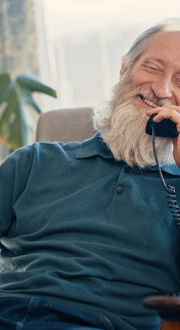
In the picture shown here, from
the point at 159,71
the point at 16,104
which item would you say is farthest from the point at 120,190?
the point at 16,104

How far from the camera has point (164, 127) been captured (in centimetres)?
117

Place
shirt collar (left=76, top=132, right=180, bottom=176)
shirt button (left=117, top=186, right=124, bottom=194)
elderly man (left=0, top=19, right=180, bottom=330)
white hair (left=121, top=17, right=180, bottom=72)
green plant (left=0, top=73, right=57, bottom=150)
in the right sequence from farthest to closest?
1. green plant (left=0, top=73, right=57, bottom=150)
2. white hair (left=121, top=17, right=180, bottom=72)
3. shirt collar (left=76, top=132, right=180, bottom=176)
4. shirt button (left=117, top=186, right=124, bottom=194)
5. elderly man (left=0, top=19, right=180, bottom=330)

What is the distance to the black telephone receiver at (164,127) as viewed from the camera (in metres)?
1.17

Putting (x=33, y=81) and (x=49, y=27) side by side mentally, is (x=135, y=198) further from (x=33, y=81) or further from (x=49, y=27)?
(x=49, y=27)

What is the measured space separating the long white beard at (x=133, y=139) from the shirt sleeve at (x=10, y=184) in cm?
30

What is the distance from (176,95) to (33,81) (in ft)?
3.97

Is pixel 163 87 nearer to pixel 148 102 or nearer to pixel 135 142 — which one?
pixel 148 102

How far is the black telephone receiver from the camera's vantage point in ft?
3.84

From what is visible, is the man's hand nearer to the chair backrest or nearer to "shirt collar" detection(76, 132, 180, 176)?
"shirt collar" detection(76, 132, 180, 176)

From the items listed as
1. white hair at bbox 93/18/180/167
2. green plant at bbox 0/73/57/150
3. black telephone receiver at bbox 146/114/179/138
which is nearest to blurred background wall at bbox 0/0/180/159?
green plant at bbox 0/73/57/150

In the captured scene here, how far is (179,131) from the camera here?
3.73 feet

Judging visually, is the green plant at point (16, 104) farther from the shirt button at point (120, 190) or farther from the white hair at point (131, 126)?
the shirt button at point (120, 190)

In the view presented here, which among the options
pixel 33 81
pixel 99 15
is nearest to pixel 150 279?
pixel 33 81

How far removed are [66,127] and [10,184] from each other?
17.4 inches
